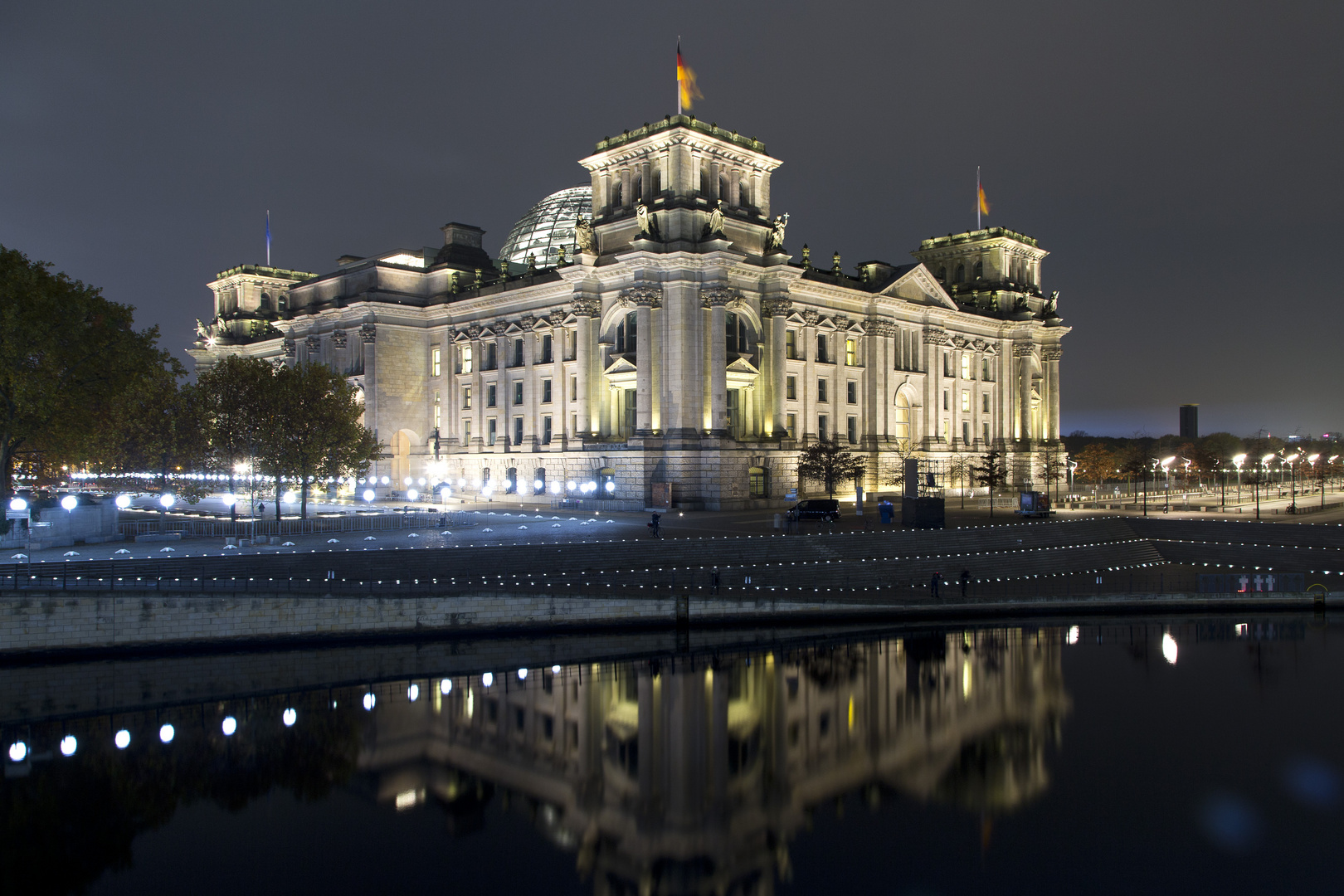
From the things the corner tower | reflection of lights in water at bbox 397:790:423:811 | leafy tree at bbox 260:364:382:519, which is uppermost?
the corner tower

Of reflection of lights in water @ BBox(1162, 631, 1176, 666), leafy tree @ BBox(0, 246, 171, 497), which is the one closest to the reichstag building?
leafy tree @ BBox(0, 246, 171, 497)

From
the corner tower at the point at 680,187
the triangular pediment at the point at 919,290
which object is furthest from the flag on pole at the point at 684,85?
the triangular pediment at the point at 919,290

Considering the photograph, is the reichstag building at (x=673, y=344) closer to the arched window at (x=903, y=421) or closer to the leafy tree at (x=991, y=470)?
the arched window at (x=903, y=421)

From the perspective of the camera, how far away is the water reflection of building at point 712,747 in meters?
21.0

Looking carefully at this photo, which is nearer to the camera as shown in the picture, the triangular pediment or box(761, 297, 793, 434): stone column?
box(761, 297, 793, 434): stone column

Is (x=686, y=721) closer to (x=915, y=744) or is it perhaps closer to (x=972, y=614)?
(x=915, y=744)

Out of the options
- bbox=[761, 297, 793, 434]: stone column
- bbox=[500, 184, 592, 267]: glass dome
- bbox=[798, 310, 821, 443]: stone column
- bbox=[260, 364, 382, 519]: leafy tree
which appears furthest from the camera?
bbox=[500, 184, 592, 267]: glass dome

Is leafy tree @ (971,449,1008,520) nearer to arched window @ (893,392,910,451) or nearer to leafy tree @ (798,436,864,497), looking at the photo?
arched window @ (893,392,910,451)

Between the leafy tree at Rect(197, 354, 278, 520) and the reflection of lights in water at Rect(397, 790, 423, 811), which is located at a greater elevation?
the leafy tree at Rect(197, 354, 278, 520)

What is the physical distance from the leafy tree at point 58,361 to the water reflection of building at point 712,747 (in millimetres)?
32351

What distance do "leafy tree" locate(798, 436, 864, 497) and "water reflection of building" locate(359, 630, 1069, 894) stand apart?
36.1m

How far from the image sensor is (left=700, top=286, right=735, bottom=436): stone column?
67.5 meters

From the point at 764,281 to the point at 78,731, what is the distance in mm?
55357

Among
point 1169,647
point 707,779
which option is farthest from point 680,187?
point 707,779
